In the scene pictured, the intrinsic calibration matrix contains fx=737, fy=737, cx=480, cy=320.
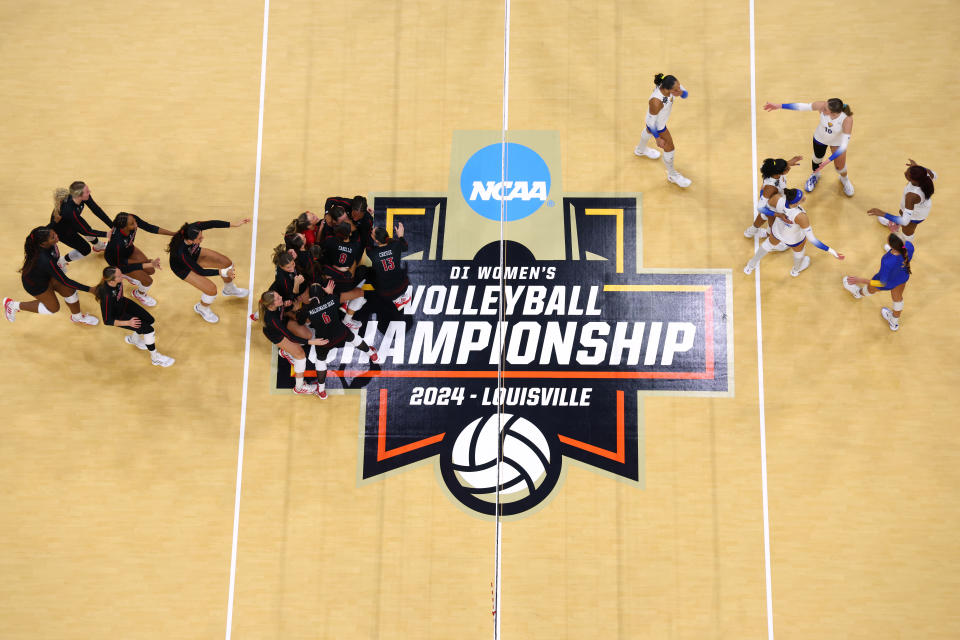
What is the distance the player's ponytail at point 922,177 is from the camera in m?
9.09

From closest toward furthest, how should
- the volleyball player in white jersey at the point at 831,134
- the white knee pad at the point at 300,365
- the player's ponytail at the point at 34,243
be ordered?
the player's ponytail at the point at 34,243 < the volleyball player in white jersey at the point at 831,134 < the white knee pad at the point at 300,365

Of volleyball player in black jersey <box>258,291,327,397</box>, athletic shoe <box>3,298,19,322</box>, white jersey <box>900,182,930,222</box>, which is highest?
white jersey <box>900,182,930,222</box>

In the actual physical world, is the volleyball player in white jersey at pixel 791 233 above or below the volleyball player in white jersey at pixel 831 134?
below

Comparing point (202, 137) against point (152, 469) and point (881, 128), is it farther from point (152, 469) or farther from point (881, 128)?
point (881, 128)

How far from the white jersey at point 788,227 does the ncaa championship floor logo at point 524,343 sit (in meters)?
1.01

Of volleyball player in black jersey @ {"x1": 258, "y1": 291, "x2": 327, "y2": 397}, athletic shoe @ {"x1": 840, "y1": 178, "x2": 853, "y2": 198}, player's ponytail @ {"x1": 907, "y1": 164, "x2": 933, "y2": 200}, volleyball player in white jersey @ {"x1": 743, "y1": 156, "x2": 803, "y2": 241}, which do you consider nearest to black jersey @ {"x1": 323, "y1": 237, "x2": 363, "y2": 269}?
volleyball player in black jersey @ {"x1": 258, "y1": 291, "x2": 327, "y2": 397}

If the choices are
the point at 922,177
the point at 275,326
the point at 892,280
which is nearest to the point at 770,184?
the point at 922,177

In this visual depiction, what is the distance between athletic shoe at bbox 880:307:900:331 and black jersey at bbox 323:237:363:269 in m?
7.13

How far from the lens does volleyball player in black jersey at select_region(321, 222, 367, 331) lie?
30.9ft

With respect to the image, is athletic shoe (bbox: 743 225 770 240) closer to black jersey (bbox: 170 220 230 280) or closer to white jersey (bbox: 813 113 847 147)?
white jersey (bbox: 813 113 847 147)

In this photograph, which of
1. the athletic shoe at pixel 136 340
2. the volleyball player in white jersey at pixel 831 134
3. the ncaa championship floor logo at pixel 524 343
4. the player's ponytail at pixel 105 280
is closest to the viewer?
the player's ponytail at pixel 105 280

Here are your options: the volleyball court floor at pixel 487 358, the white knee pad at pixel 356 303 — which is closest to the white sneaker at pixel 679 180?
the volleyball court floor at pixel 487 358

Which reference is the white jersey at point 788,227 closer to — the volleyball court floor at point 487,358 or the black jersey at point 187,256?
the volleyball court floor at point 487,358

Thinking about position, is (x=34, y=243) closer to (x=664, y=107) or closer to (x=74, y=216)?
(x=74, y=216)
